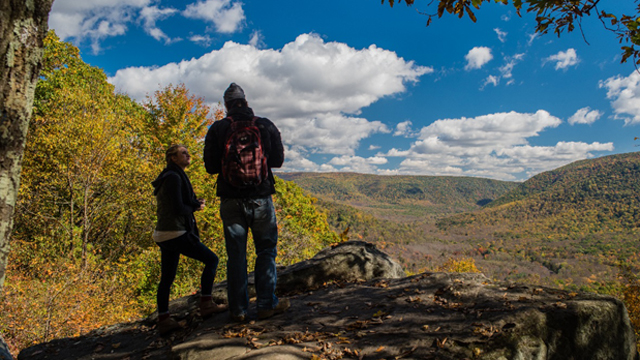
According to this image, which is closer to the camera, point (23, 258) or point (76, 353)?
point (76, 353)

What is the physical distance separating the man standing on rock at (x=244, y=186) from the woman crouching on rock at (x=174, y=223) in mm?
455

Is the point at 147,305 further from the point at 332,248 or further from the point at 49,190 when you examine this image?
the point at 332,248

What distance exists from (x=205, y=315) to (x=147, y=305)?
18569mm

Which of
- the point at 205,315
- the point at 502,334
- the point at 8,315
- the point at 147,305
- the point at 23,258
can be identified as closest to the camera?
the point at 502,334

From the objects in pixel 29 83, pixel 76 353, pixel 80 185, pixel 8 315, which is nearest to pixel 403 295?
pixel 29 83

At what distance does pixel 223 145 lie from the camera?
3.81 meters

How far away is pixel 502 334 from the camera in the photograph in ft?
9.96

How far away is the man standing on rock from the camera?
366 centimetres

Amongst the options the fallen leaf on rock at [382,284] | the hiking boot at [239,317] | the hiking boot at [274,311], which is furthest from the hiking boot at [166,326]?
the fallen leaf on rock at [382,284]

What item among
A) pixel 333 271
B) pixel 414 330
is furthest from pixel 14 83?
pixel 333 271

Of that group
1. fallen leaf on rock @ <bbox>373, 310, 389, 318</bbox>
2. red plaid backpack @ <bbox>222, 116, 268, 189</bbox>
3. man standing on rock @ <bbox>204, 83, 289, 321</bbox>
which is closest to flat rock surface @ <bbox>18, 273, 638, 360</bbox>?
fallen leaf on rock @ <bbox>373, 310, 389, 318</bbox>

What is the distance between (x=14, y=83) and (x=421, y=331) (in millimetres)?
3857

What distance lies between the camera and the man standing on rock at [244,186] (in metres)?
3.66

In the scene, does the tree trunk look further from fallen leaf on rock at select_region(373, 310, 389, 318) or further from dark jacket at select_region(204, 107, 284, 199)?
fallen leaf on rock at select_region(373, 310, 389, 318)
